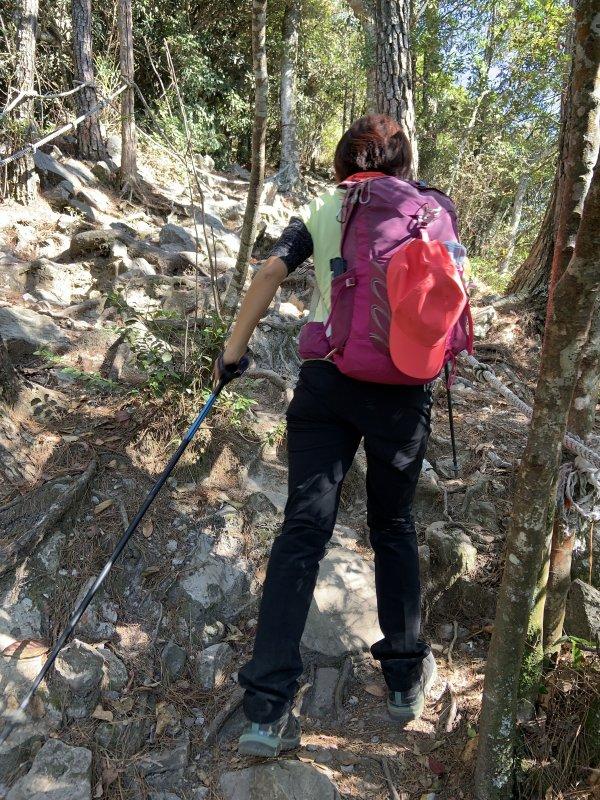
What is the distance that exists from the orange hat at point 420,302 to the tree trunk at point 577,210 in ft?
1.06

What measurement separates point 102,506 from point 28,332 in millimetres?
1961

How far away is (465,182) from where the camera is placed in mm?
12312

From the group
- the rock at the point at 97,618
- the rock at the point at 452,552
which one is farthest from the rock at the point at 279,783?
the rock at the point at 452,552

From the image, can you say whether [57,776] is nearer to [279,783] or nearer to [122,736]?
[122,736]

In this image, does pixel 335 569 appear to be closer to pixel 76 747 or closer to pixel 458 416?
pixel 76 747

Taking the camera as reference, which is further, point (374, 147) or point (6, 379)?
point (6, 379)

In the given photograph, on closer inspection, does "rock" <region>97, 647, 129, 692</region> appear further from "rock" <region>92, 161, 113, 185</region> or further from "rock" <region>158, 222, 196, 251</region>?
"rock" <region>92, 161, 113, 185</region>

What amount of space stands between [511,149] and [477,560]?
1324 cm

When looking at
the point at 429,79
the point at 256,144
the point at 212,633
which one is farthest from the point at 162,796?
the point at 429,79

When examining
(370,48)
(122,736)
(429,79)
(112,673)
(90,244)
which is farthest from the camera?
(429,79)

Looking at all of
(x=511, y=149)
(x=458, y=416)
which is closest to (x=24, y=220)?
(x=458, y=416)

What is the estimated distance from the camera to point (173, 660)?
2.55 meters

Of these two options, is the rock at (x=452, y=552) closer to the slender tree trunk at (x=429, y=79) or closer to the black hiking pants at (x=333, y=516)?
the black hiking pants at (x=333, y=516)

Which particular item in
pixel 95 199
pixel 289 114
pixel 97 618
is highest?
pixel 289 114
